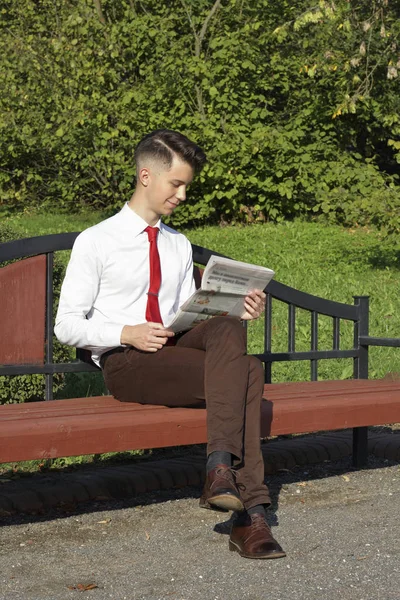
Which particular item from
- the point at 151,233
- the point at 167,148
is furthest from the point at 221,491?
the point at 167,148

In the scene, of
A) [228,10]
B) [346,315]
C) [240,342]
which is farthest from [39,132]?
[240,342]

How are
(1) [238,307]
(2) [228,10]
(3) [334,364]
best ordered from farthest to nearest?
(2) [228,10] < (3) [334,364] < (1) [238,307]

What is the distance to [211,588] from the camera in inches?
133

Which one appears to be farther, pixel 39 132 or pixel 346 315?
pixel 39 132

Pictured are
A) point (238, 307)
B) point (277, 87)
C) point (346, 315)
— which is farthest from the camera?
point (277, 87)

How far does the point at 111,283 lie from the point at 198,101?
14568mm

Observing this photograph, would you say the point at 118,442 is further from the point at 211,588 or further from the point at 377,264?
the point at 377,264

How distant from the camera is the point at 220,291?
13.3 ft

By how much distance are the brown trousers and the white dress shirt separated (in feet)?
0.46

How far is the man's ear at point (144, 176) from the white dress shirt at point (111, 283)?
0.43ft

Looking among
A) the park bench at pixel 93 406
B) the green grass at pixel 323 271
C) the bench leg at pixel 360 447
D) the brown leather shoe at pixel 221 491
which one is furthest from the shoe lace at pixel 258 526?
the green grass at pixel 323 271

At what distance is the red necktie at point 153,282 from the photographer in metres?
4.26

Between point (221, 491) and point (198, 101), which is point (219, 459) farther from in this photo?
point (198, 101)

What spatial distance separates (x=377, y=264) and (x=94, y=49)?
7550 mm
